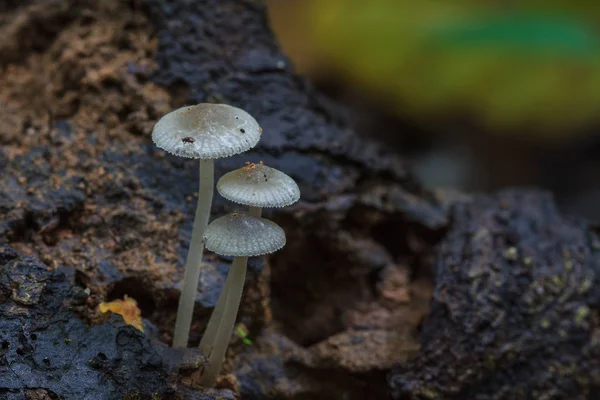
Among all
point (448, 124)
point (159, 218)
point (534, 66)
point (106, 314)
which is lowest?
point (448, 124)

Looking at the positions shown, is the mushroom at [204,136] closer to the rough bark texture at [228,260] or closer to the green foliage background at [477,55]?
the rough bark texture at [228,260]

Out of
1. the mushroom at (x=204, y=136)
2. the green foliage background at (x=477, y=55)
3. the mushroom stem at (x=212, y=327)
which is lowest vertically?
the mushroom stem at (x=212, y=327)

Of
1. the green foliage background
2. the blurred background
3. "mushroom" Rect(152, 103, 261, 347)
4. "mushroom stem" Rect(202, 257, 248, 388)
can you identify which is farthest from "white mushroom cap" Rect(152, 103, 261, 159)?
the green foliage background

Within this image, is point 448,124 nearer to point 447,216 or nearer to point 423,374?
point 447,216

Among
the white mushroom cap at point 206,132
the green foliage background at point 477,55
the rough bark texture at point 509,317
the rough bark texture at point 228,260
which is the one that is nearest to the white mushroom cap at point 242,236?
the white mushroom cap at point 206,132

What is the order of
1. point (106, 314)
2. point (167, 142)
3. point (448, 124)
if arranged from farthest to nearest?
point (448, 124)
point (106, 314)
point (167, 142)

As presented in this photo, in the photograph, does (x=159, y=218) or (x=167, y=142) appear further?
(x=159, y=218)

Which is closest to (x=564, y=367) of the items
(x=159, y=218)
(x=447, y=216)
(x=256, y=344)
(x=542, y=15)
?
(x=447, y=216)
